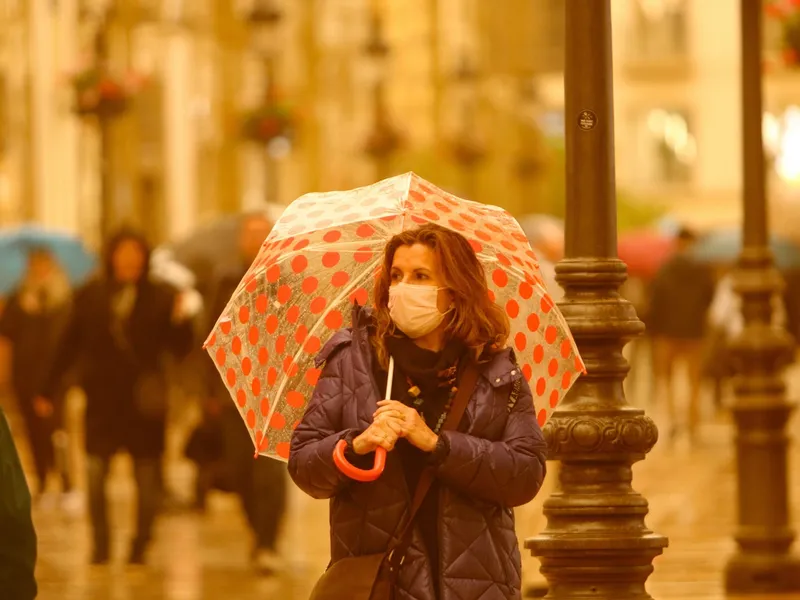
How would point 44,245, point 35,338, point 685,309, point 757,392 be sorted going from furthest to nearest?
point 44,245
point 685,309
point 35,338
point 757,392

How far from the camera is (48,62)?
167ft

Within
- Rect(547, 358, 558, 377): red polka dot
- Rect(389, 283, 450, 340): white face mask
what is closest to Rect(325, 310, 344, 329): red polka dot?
Rect(547, 358, 558, 377): red polka dot

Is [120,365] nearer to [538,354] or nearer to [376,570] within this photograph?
[538,354]

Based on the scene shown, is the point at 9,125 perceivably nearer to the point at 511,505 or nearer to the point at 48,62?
the point at 48,62

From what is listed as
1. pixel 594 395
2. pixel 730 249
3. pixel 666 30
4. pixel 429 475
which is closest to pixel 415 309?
pixel 429 475

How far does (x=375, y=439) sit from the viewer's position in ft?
19.1

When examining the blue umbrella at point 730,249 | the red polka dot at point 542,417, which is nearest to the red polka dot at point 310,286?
the red polka dot at point 542,417

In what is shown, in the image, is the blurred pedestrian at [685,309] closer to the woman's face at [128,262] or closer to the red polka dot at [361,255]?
the woman's face at [128,262]

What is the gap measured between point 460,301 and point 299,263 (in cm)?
111

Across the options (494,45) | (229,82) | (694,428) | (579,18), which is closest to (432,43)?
(494,45)

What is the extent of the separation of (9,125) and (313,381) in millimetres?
45657

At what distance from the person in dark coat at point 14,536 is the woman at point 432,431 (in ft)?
2.50

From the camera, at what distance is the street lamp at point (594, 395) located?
7.78 metres

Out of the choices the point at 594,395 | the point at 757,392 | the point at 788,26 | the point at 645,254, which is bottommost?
the point at 645,254
